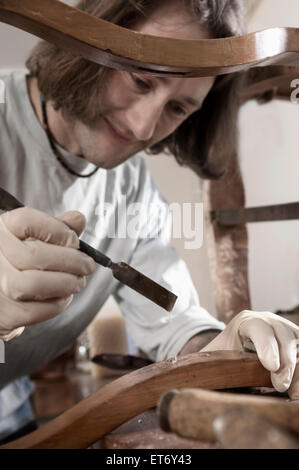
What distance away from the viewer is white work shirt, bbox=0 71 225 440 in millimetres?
658

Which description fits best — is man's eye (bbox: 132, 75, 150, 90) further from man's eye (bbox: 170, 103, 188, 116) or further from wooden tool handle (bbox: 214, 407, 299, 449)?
wooden tool handle (bbox: 214, 407, 299, 449)

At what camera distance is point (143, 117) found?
67cm

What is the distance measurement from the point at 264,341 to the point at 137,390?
0.51ft

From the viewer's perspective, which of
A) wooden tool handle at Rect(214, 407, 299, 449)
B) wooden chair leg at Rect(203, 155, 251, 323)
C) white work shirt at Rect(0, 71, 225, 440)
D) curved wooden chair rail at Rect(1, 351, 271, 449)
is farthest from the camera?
wooden chair leg at Rect(203, 155, 251, 323)

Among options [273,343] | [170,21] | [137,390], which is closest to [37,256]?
[137,390]

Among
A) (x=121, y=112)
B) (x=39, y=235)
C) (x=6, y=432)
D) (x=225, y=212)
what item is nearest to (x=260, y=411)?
(x=39, y=235)

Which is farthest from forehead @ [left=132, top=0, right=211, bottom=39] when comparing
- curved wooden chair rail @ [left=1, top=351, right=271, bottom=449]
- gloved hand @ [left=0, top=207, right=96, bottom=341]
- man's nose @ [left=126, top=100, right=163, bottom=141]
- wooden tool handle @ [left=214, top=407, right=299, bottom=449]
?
wooden tool handle @ [left=214, top=407, right=299, bottom=449]

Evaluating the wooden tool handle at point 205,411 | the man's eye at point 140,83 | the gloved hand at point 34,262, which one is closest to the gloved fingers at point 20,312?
the gloved hand at point 34,262

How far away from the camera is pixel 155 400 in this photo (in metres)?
0.50

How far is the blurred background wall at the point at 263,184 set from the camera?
2.44 ft

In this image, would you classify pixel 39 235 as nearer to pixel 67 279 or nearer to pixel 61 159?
pixel 67 279

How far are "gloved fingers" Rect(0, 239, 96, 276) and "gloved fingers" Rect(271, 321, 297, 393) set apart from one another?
256mm
